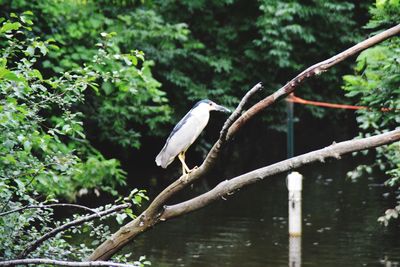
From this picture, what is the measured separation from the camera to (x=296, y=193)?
401 inches

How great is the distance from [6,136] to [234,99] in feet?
39.3

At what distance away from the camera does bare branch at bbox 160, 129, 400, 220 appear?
4.58 m

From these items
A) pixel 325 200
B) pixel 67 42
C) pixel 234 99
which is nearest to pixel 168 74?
pixel 234 99

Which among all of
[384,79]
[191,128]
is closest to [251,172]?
[191,128]

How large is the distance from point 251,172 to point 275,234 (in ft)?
20.6

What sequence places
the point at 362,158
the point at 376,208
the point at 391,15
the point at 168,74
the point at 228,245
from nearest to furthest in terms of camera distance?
the point at 391,15 → the point at 228,245 → the point at 376,208 → the point at 168,74 → the point at 362,158

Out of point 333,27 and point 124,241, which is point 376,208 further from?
point 124,241

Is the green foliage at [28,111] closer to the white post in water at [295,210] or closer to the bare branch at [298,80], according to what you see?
the bare branch at [298,80]

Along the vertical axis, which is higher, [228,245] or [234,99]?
[234,99]

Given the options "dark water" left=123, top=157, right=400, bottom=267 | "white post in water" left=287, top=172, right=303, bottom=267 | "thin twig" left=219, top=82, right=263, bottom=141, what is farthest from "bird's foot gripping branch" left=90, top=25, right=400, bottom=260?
"white post in water" left=287, top=172, right=303, bottom=267

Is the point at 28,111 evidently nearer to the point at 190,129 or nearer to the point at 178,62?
the point at 190,129

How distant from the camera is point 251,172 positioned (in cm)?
482

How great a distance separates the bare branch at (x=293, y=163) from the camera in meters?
4.58

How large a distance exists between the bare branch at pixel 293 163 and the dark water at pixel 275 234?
431cm
